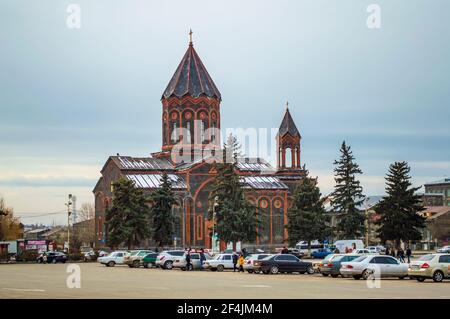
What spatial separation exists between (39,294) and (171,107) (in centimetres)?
6645

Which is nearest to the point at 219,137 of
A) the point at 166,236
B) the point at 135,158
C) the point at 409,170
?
the point at 135,158

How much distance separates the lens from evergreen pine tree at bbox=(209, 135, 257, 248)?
230 feet

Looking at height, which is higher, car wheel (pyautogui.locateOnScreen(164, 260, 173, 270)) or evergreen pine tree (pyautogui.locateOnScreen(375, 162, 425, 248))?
evergreen pine tree (pyautogui.locateOnScreen(375, 162, 425, 248))

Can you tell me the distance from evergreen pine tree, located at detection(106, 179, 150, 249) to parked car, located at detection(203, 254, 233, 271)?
2529cm

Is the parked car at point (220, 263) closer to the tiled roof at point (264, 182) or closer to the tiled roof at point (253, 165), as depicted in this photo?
the tiled roof at point (264, 182)

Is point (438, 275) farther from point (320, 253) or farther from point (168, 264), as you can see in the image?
point (320, 253)

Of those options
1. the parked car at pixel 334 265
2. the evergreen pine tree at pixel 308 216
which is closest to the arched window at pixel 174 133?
the evergreen pine tree at pixel 308 216

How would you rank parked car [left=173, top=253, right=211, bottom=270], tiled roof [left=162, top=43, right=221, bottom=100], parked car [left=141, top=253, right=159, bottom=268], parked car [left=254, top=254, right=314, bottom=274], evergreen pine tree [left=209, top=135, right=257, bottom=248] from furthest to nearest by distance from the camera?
tiled roof [left=162, top=43, right=221, bottom=100]
evergreen pine tree [left=209, top=135, right=257, bottom=248]
parked car [left=141, top=253, right=159, bottom=268]
parked car [left=173, top=253, right=211, bottom=270]
parked car [left=254, top=254, right=314, bottom=274]

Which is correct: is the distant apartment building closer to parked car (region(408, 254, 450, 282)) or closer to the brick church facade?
the brick church facade

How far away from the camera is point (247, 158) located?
102000 millimetres

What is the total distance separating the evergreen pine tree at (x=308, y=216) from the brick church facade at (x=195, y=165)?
10.0 m

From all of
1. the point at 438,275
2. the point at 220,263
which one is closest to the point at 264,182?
the point at 220,263

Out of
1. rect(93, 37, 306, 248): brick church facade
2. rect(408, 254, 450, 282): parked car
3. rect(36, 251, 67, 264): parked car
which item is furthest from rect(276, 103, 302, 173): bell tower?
rect(408, 254, 450, 282): parked car

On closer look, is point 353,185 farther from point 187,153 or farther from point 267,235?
point 187,153
